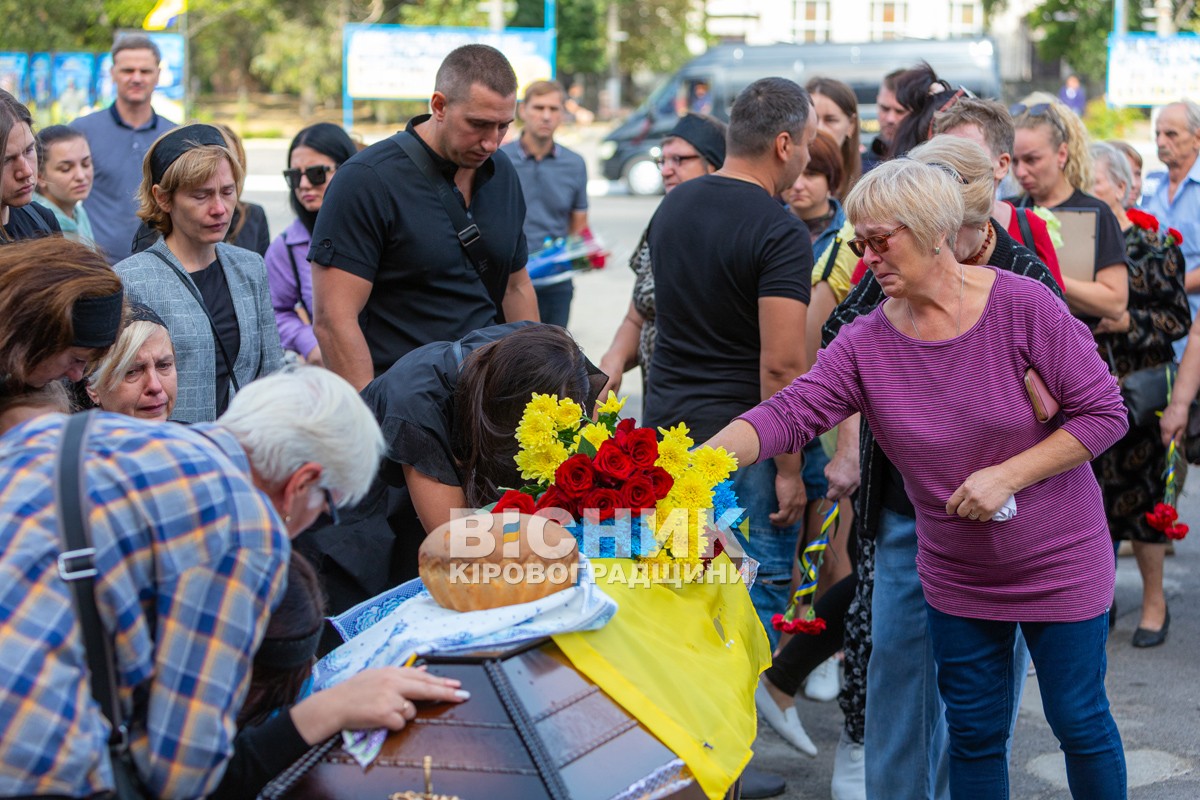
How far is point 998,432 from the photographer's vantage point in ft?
9.58

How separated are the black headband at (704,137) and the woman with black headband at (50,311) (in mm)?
3321

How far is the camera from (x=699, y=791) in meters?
2.28

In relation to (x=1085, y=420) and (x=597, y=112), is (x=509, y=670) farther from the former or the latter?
→ (x=597, y=112)

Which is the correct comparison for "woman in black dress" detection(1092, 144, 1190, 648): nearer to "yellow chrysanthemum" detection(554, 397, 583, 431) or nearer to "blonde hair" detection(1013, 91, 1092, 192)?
"blonde hair" detection(1013, 91, 1092, 192)

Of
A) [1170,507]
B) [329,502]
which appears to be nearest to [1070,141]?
[1170,507]

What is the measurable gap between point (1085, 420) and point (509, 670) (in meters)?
1.43

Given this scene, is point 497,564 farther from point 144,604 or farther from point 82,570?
point 82,570

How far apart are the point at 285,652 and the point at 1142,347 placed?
144 inches

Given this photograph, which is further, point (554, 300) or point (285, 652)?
point (554, 300)

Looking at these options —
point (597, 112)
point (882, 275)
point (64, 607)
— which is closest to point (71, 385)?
point (64, 607)

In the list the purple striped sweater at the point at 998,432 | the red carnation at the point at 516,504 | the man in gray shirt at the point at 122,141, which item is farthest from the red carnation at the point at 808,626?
the man in gray shirt at the point at 122,141

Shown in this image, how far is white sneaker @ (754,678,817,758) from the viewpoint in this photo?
4355 mm

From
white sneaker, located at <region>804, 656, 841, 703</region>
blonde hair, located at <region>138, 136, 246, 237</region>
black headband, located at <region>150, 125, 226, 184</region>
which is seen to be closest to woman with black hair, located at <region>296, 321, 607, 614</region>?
blonde hair, located at <region>138, 136, 246, 237</region>

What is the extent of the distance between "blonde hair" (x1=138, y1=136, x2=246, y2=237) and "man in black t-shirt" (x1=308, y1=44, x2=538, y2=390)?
382 millimetres
